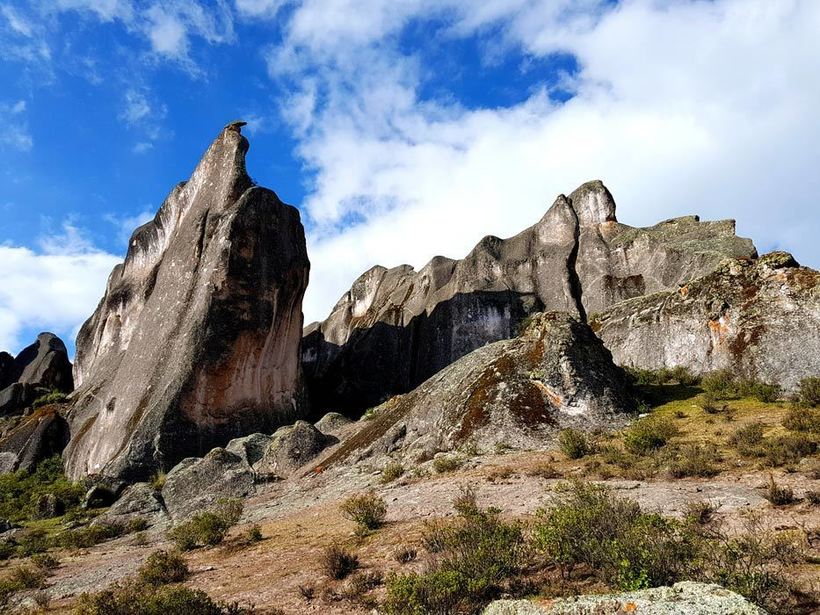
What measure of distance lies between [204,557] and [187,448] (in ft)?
62.2

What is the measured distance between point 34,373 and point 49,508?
37.1 m

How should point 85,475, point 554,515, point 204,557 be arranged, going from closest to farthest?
point 554,515 → point 204,557 → point 85,475

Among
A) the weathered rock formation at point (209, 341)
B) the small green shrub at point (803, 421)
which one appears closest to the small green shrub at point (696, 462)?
the small green shrub at point (803, 421)

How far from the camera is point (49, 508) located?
91.0 ft

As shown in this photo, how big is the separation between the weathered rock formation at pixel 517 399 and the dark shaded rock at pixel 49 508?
527 inches

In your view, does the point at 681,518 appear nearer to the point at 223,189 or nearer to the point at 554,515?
the point at 554,515

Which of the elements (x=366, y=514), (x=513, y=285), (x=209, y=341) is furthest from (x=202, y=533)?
(x=513, y=285)

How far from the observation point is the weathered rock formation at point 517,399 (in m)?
18.9

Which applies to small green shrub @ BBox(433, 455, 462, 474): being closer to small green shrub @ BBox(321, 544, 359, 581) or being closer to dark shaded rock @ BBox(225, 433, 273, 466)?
small green shrub @ BBox(321, 544, 359, 581)

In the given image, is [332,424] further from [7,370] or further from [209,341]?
[7,370]

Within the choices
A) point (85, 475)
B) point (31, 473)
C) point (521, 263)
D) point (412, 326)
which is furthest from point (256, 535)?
point (521, 263)

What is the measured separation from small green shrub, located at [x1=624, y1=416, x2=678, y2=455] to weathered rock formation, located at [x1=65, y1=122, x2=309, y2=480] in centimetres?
2296

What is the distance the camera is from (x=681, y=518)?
1004 cm

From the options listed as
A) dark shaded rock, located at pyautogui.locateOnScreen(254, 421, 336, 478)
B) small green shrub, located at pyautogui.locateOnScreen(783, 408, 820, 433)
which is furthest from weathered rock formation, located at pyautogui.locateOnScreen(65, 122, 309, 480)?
small green shrub, located at pyautogui.locateOnScreen(783, 408, 820, 433)
